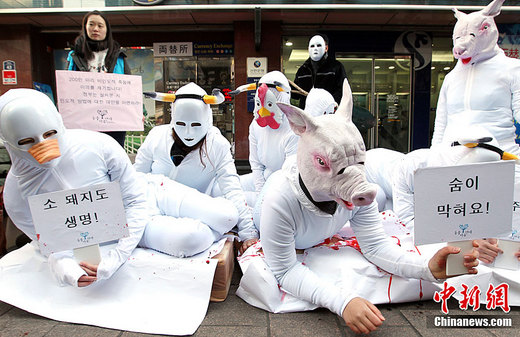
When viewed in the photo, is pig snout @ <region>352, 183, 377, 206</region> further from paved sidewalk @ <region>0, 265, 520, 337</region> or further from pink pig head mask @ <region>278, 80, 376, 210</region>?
paved sidewalk @ <region>0, 265, 520, 337</region>

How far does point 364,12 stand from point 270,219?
496 centimetres

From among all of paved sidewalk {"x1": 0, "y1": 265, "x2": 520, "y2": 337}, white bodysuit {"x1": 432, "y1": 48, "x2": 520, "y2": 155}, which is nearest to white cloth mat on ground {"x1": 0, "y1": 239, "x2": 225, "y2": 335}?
paved sidewalk {"x1": 0, "y1": 265, "x2": 520, "y2": 337}

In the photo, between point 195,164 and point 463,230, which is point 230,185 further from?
point 463,230

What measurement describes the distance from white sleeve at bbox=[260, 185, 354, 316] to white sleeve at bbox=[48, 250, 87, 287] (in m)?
0.86

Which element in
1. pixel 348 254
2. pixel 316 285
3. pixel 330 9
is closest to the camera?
pixel 316 285

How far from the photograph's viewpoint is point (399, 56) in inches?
262

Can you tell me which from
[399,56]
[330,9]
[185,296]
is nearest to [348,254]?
[185,296]

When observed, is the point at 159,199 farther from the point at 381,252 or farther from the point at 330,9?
→ the point at 330,9

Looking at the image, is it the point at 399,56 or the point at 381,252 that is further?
the point at 399,56

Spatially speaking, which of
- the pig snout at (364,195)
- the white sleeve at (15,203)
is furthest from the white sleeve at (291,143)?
the white sleeve at (15,203)

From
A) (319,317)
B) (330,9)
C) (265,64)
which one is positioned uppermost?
(330,9)

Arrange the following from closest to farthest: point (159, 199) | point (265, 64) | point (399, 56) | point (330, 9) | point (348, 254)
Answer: point (348, 254), point (159, 199), point (330, 9), point (265, 64), point (399, 56)

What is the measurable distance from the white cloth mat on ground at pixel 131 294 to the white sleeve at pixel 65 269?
143mm

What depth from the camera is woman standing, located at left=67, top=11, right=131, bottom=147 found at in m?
2.66
